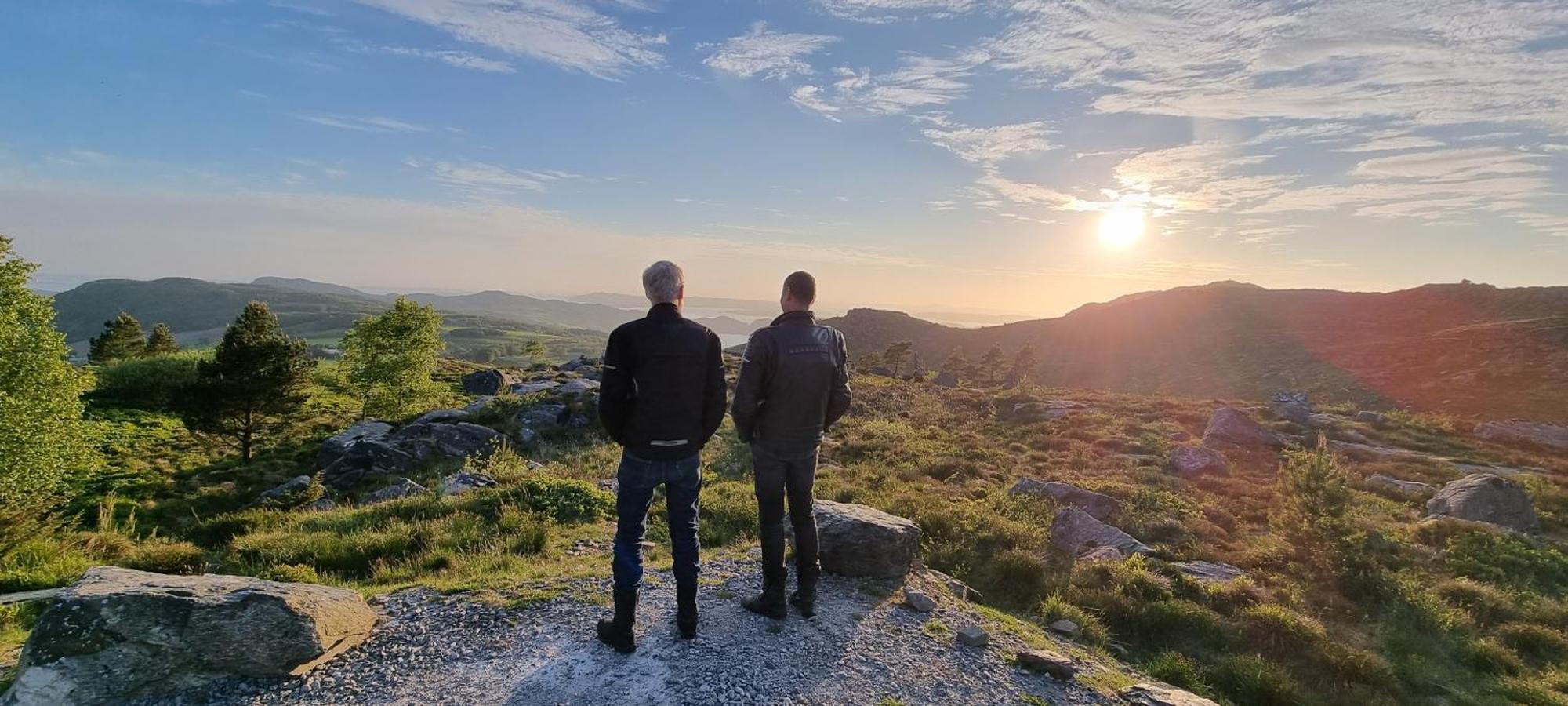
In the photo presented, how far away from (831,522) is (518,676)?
4.85 meters

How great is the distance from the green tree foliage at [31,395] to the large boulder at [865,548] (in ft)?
72.1

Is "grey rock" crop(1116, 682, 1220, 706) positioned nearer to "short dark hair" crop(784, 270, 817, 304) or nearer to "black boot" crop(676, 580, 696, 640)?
"black boot" crop(676, 580, 696, 640)

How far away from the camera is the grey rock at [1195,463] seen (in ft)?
64.3

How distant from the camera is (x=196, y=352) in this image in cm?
5262

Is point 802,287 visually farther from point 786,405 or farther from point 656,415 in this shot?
point 656,415

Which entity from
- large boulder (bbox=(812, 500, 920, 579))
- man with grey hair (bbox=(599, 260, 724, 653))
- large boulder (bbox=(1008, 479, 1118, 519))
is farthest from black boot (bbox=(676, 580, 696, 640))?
large boulder (bbox=(1008, 479, 1118, 519))

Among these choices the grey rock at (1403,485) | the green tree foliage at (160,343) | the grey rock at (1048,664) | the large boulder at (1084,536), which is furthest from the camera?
the green tree foliage at (160,343)

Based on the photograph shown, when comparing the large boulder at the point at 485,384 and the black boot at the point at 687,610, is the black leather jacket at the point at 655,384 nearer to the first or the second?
the black boot at the point at 687,610

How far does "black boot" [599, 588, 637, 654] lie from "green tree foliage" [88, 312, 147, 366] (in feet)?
252

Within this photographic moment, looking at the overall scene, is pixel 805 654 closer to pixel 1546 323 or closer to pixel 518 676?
pixel 518 676

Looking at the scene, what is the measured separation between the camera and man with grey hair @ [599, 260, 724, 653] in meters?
5.71

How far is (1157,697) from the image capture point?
6.62 metres

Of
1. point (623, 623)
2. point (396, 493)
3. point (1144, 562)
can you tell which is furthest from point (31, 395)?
point (1144, 562)

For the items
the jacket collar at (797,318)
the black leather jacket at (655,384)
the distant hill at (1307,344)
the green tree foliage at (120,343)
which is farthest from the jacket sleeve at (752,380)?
the green tree foliage at (120,343)
